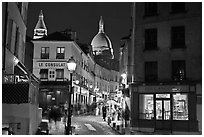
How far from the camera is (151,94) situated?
18.8 meters

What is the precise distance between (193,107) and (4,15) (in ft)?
39.4

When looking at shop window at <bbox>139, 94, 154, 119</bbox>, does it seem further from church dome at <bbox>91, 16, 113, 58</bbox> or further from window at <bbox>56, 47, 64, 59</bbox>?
church dome at <bbox>91, 16, 113, 58</bbox>

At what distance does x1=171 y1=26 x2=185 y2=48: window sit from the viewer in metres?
18.6

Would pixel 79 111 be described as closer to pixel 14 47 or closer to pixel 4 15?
pixel 14 47

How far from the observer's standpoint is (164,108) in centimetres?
1848

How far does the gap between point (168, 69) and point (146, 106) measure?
98.6 inches

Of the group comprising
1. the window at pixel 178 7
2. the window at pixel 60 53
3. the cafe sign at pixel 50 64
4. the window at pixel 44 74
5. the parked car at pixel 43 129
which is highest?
the window at pixel 178 7

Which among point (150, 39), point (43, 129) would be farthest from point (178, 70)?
point (43, 129)

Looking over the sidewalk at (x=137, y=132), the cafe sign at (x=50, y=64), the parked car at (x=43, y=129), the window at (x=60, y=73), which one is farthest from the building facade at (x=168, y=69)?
the window at (x=60, y=73)

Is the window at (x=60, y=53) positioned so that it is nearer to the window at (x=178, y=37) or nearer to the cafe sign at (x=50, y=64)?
the cafe sign at (x=50, y=64)

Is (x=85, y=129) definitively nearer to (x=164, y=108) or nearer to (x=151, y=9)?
(x=164, y=108)

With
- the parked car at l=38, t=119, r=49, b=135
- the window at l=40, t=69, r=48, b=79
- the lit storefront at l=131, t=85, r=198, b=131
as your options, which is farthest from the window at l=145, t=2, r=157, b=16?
the window at l=40, t=69, r=48, b=79

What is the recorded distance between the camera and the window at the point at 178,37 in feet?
61.2

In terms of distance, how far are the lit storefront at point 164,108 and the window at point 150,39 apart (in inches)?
97.0
